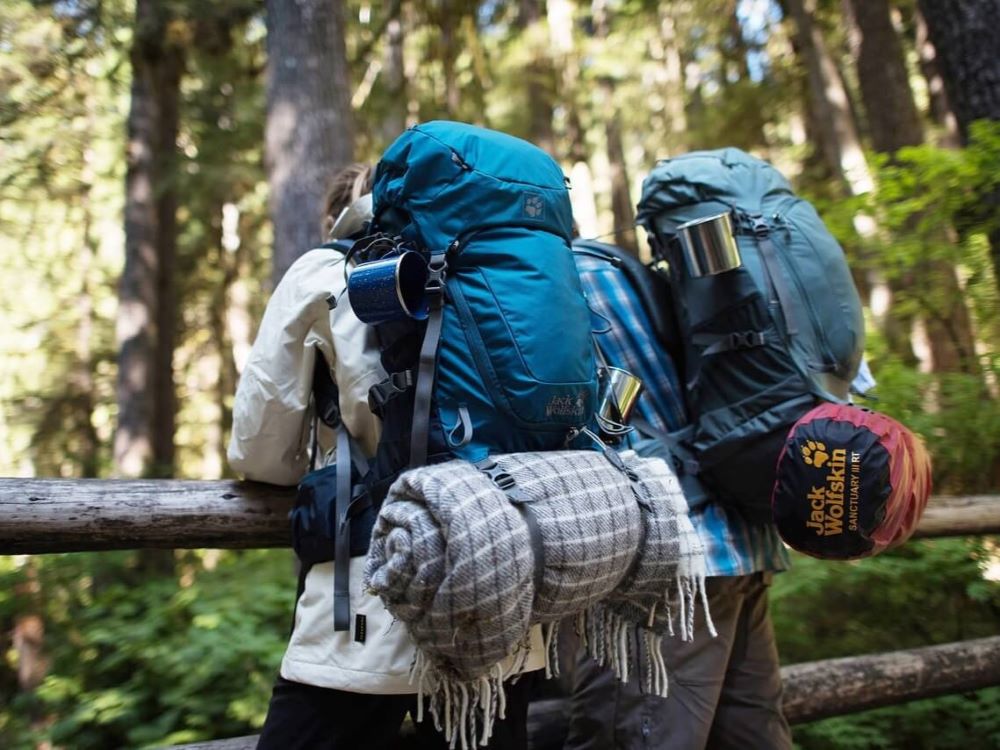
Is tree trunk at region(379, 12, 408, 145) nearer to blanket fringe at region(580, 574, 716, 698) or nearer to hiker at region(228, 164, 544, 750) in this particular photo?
hiker at region(228, 164, 544, 750)

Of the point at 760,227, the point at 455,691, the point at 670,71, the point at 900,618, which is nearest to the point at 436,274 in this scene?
the point at 455,691

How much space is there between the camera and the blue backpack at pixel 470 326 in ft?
6.05

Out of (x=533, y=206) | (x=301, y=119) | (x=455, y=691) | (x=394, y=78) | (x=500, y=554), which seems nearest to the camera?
(x=500, y=554)

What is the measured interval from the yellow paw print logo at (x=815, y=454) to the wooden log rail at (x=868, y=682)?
161 centimetres

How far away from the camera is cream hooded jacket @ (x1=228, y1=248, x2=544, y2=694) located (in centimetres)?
195

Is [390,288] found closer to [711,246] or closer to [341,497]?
[341,497]

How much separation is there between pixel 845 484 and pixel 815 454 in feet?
0.40

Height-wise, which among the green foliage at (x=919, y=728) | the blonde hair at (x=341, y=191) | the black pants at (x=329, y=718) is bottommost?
the green foliage at (x=919, y=728)

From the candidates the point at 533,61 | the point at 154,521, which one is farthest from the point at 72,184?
the point at 154,521

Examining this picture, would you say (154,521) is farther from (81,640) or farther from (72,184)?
(72,184)

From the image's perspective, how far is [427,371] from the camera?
184cm

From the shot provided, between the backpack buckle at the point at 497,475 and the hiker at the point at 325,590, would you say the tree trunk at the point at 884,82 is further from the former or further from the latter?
the backpack buckle at the point at 497,475

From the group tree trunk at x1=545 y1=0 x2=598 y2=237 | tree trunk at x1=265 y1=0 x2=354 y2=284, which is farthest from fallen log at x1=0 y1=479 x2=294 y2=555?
tree trunk at x1=545 y1=0 x2=598 y2=237

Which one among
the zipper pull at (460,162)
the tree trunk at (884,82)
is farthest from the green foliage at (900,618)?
the tree trunk at (884,82)
